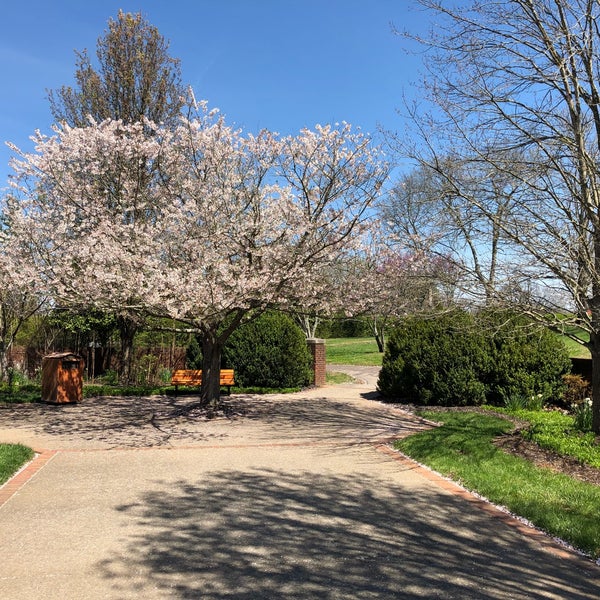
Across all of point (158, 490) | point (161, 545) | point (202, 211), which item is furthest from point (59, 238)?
point (161, 545)

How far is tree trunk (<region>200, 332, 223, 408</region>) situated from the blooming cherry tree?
30 millimetres

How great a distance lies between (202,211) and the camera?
9.99 m

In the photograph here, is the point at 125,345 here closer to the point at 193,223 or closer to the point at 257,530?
the point at 193,223

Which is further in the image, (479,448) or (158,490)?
(479,448)

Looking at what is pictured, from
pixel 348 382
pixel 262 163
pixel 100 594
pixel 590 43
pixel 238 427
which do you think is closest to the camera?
pixel 100 594

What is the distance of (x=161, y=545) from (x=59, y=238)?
806 centimetres

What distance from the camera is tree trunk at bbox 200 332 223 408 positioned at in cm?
1110

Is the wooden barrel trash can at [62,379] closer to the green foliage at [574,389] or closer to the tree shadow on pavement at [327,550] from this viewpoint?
the tree shadow on pavement at [327,550]

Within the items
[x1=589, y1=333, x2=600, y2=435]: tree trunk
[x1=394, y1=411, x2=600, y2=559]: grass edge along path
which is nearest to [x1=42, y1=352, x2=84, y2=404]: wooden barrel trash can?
[x1=394, y1=411, x2=600, y2=559]: grass edge along path

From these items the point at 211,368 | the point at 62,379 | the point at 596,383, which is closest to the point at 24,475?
the point at 211,368

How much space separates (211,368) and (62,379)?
12.5 ft

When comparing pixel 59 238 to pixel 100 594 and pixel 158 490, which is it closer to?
pixel 158 490

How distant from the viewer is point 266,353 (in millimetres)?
15438

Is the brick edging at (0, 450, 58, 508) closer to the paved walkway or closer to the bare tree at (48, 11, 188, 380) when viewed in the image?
the paved walkway
